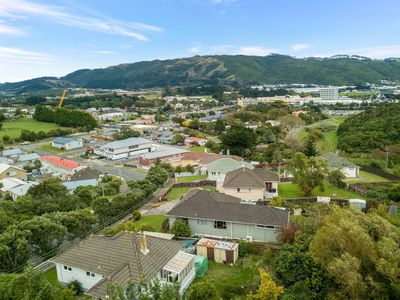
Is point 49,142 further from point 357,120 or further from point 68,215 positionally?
point 357,120

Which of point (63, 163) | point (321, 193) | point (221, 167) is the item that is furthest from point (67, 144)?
point (321, 193)

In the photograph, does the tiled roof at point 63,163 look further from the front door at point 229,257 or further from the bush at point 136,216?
the front door at point 229,257

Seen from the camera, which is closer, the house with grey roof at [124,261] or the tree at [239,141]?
the house with grey roof at [124,261]

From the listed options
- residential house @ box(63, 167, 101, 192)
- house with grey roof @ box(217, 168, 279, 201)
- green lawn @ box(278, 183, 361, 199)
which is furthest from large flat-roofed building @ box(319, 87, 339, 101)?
house with grey roof @ box(217, 168, 279, 201)

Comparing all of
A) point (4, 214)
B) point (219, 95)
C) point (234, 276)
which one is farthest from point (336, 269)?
point (219, 95)

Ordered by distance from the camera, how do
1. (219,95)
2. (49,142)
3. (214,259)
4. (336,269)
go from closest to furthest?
1. (336,269)
2. (214,259)
3. (49,142)
4. (219,95)

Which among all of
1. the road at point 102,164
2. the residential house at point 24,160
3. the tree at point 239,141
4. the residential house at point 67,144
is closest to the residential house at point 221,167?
the road at point 102,164
